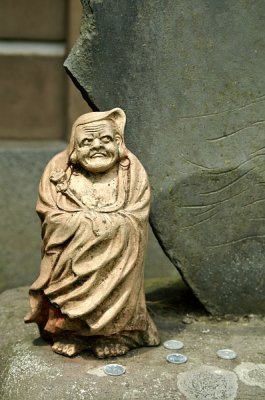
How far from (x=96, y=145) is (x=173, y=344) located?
89cm

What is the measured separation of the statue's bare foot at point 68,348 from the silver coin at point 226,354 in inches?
22.0

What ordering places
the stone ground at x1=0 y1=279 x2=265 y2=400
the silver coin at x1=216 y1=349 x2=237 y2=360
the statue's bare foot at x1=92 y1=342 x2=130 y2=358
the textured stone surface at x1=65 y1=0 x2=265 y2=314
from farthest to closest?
the textured stone surface at x1=65 y1=0 x2=265 y2=314
the silver coin at x1=216 y1=349 x2=237 y2=360
the statue's bare foot at x1=92 y1=342 x2=130 y2=358
the stone ground at x1=0 y1=279 x2=265 y2=400

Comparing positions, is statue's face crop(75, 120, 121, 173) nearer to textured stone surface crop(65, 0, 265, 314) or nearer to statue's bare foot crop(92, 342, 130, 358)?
textured stone surface crop(65, 0, 265, 314)

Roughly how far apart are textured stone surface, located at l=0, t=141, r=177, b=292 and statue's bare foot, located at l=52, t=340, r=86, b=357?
5.87 feet

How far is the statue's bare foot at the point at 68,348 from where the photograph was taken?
3.54m

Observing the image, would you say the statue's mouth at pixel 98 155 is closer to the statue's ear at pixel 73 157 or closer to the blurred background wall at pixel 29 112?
the statue's ear at pixel 73 157

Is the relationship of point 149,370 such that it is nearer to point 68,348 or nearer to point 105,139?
point 68,348

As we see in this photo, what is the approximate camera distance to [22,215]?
5.29 m

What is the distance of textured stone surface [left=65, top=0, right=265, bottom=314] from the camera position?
3928 mm

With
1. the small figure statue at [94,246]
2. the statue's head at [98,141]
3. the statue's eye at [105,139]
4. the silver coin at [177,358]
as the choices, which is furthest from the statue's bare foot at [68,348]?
the statue's eye at [105,139]

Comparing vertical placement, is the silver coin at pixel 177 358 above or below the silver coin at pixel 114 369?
above

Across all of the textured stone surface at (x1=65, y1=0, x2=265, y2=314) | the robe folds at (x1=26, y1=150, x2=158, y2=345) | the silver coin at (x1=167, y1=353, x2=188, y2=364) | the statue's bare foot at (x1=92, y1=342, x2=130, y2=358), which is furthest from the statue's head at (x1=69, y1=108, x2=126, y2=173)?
the silver coin at (x1=167, y1=353, x2=188, y2=364)

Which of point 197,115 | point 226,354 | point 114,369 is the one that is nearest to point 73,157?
point 197,115

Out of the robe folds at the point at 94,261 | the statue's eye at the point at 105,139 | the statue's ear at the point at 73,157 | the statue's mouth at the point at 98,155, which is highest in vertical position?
the statue's eye at the point at 105,139
